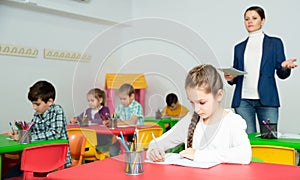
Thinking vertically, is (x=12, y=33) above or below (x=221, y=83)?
above

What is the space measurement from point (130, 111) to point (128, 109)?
0.07ft

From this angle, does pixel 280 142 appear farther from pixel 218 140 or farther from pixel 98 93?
pixel 98 93

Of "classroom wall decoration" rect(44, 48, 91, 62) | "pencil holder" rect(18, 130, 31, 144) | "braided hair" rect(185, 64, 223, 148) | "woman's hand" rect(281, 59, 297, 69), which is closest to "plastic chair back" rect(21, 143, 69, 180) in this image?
"pencil holder" rect(18, 130, 31, 144)

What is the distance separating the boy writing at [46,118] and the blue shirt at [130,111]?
1.10m

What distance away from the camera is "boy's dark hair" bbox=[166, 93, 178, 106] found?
1578mm

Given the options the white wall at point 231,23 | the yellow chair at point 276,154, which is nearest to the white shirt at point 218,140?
the yellow chair at point 276,154

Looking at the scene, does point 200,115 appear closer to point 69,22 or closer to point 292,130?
point 292,130

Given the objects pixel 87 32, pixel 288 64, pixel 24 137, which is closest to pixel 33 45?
pixel 87 32

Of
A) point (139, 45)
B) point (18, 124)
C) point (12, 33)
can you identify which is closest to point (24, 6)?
point (12, 33)

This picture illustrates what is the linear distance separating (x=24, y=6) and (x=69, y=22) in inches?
29.0

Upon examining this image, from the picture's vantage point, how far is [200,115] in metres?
1.53

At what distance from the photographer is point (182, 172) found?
1209mm

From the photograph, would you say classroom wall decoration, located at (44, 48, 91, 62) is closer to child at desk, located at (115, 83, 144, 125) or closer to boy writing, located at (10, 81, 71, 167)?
boy writing, located at (10, 81, 71, 167)

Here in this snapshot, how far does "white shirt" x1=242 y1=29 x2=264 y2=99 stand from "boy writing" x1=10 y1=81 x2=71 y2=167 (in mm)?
1357
